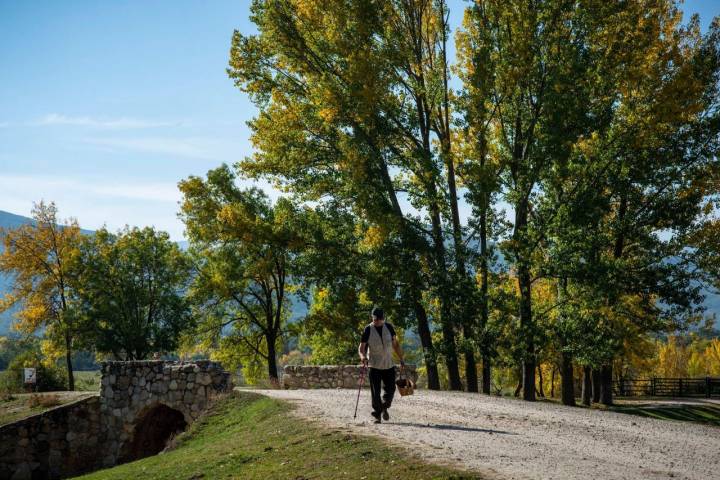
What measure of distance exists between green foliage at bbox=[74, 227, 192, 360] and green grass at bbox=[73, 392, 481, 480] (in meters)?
24.9

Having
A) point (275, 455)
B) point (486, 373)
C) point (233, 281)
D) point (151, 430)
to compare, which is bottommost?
point (151, 430)

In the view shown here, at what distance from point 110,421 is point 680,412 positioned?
24341 millimetres

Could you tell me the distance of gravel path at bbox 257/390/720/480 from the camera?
872cm

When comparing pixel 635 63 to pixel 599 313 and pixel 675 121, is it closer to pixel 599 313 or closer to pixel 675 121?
pixel 675 121

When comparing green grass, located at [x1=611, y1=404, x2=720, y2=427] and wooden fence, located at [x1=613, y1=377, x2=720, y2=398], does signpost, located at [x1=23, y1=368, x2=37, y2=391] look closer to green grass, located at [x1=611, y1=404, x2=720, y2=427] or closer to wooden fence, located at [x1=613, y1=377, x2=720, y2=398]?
green grass, located at [x1=611, y1=404, x2=720, y2=427]

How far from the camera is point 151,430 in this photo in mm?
22984

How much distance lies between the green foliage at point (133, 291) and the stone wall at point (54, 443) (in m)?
17.1

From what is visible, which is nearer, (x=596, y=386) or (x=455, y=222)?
(x=455, y=222)

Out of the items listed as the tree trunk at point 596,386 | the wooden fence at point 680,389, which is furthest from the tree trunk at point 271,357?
the wooden fence at point 680,389

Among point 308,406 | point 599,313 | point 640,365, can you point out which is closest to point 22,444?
point 308,406

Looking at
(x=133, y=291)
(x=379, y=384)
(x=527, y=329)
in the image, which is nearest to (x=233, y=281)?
(x=133, y=291)

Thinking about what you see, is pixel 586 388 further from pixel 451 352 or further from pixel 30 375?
pixel 30 375

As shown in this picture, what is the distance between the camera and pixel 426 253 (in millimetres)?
23000

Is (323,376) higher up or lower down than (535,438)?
higher up
